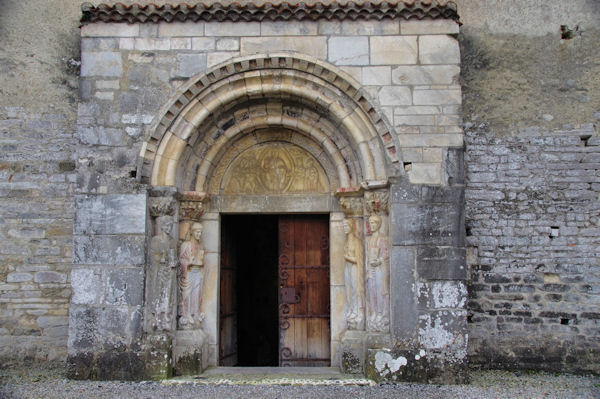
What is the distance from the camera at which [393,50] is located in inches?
208

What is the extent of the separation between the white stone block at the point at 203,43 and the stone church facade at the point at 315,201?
0.02 m

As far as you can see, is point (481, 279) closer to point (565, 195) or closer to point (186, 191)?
point (565, 195)

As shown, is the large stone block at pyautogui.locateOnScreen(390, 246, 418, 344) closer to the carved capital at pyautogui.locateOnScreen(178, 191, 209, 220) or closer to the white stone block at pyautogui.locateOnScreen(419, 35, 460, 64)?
the white stone block at pyautogui.locateOnScreen(419, 35, 460, 64)

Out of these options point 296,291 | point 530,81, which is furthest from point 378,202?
point 530,81

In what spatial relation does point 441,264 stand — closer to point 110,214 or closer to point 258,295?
point 110,214

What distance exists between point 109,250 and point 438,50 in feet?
13.2

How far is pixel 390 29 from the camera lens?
532 cm

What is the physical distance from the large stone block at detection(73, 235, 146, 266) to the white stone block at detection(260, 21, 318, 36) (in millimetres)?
2567

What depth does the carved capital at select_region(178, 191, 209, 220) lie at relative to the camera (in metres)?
5.50

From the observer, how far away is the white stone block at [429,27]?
17.3 feet

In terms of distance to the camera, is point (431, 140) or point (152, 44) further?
point (152, 44)

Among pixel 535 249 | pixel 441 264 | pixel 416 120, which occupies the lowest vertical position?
pixel 441 264

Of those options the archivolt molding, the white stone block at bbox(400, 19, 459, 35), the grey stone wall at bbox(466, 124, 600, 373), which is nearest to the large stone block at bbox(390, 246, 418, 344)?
the archivolt molding

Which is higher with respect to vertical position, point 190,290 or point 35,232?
point 35,232
